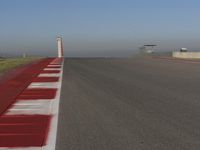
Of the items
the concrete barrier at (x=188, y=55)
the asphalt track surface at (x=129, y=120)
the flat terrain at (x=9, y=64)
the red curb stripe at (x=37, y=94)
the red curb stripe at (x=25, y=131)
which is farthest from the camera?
the concrete barrier at (x=188, y=55)

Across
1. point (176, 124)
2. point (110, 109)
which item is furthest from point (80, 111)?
point (176, 124)

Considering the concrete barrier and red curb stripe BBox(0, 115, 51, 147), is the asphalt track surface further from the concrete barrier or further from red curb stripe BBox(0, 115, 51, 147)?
the concrete barrier

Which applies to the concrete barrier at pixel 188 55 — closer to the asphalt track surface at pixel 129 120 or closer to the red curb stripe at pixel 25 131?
the asphalt track surface at pixel 129 120

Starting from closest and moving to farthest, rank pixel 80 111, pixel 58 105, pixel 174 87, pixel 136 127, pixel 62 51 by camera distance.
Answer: pixel 136 127 < pixel 80 111 < pixel 58 105 < pixel 174 87 < pixel 62 51

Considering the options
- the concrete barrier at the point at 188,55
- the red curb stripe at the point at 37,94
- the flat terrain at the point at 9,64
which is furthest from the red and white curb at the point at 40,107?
the concrete barrier at the point at 188,55

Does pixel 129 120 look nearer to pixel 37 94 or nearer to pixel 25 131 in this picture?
pixel 25 131

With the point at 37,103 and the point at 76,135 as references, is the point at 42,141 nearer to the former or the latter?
the point at 76,135

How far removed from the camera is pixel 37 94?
41.8 ft

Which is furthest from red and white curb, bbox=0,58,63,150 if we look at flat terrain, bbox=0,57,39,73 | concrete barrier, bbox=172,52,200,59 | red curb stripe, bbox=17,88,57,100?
concrete barrier, bbox=172,52,200,59

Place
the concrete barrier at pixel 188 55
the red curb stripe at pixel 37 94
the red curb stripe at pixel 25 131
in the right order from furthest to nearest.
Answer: the concrete barrier at pixel 188 55 → the red curb stripe at pixel 37 94 → the red curb stripe at pixel 25 131

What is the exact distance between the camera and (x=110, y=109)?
953 centimetres

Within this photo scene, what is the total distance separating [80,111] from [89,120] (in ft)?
3.81

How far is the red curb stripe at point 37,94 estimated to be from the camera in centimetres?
1198

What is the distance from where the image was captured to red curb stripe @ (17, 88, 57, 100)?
12.0m
